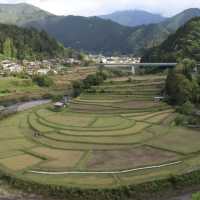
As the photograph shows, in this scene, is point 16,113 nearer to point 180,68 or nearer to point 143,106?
point 143,106

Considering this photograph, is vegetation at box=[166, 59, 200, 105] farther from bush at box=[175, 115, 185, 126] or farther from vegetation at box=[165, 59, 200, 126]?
bush at box=[175, 115, 185, 126]

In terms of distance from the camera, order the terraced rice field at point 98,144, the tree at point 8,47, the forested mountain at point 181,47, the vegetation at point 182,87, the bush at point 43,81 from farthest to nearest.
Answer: the tree at point 8,47
the forested mountain at point 181,47
the bush at point 43,81
the vegetation at point 182,87
the terraced rice field at point 98,144

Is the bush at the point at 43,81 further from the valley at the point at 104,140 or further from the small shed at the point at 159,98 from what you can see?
the small shed at the point at 159,98

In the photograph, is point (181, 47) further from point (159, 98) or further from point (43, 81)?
point (159, 98)

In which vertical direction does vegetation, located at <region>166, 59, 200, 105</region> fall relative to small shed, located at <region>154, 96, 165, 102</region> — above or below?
above

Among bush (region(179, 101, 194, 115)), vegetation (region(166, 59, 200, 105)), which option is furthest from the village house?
bush (region(179, 101, 194, 115))

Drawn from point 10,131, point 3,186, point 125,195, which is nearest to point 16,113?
point 10,131

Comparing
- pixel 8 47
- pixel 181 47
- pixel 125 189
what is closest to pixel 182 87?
pixel 125 189

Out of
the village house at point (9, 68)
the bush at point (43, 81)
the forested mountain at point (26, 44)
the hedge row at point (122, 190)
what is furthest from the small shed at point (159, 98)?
the forested mountain at point (26, 44)
